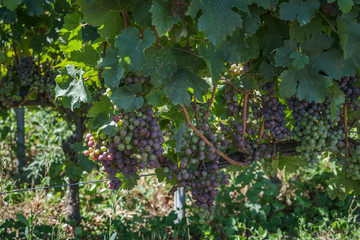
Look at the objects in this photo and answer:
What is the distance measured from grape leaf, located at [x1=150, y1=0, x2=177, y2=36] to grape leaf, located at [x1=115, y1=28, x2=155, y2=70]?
0.05 metres

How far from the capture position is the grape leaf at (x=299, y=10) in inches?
61.0

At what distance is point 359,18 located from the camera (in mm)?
1729

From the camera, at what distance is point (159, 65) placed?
4.82 ft

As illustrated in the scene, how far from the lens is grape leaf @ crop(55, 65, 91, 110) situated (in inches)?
64.1

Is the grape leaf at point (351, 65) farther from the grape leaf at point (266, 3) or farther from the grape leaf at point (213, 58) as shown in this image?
the grape leaf at point (213, 58)

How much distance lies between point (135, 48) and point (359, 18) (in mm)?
1057

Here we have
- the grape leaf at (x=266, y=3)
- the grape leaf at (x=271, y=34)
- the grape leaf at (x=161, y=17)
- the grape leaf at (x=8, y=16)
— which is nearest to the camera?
the grape leaf at (x=161, y=17)

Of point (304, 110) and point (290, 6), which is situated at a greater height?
point (290, 6)

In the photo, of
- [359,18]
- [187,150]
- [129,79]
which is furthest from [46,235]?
[359,18]

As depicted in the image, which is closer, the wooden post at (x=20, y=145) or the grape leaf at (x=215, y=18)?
the grape leaf at (x=215, y=18)

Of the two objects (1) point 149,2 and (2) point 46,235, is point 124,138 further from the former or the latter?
(2) point 46,235

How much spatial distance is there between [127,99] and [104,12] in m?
0.34

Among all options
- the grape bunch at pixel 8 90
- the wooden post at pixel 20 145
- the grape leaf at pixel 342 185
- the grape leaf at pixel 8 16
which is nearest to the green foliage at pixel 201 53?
the grape leaf at pixel 342 185

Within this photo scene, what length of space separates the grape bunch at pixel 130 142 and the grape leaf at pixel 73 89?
18 cm
